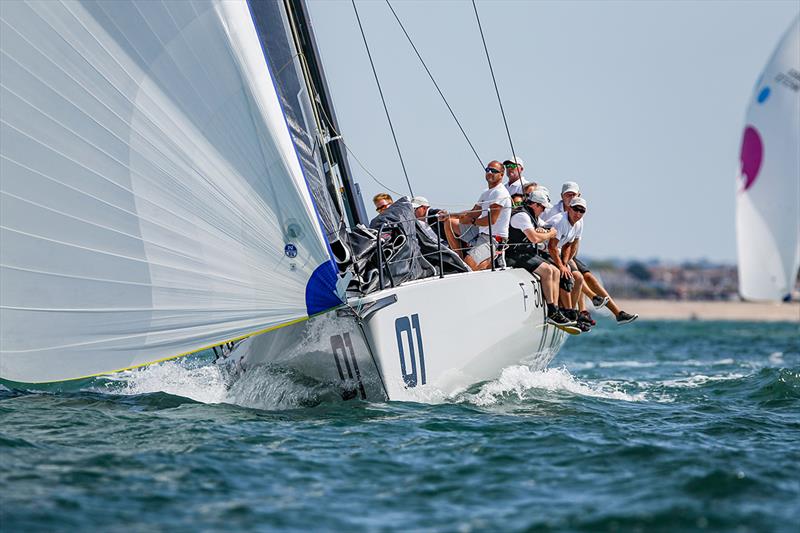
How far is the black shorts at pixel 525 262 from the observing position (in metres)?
8.54

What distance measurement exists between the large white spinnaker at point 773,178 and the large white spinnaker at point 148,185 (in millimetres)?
16053

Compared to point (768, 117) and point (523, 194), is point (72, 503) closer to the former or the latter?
point (523, 194)

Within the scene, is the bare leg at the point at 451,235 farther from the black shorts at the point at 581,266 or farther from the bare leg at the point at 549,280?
the black shorts at the point at 581,266

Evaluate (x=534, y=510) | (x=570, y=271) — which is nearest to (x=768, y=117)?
(x=570, y=271)

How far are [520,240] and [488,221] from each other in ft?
1.91

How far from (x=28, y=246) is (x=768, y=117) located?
57.1 ft

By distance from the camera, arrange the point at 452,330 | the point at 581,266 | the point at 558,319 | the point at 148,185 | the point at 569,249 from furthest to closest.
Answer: the point at 581,266, the point at 569,249, the point at 558,319, the point at 452,330, the point at 148,185

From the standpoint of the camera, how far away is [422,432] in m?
6.02

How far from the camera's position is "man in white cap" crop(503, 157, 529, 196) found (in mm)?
9375

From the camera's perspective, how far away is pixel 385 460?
5.28m

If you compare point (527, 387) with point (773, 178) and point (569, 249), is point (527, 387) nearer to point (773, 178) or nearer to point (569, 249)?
point (569, 249)

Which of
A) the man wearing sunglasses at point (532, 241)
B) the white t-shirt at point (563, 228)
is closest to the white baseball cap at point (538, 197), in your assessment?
the man wearing sunglasses at point (532, 241)

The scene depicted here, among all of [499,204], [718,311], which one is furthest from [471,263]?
[718,311]

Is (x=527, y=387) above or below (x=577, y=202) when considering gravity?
below
